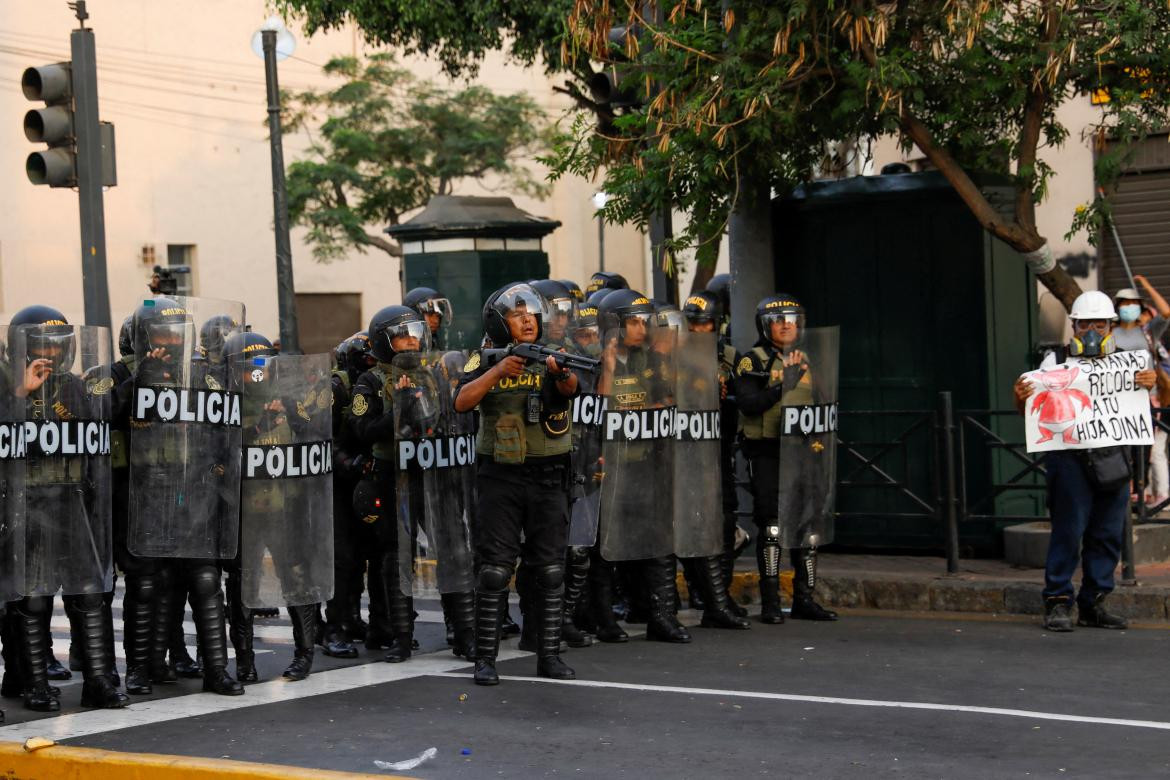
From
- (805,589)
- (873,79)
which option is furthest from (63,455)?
(873,79)

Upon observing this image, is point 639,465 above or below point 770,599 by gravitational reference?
Answer: above

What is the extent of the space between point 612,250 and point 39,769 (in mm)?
35570

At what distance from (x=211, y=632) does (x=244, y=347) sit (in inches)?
53.8

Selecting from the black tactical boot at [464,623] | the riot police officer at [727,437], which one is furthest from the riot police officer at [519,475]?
the riot police officer at [727,437]

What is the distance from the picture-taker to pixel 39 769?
21.1 feet

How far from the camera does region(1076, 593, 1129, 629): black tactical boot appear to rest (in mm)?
9297

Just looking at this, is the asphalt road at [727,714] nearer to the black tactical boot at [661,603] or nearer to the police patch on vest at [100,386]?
the black tactical boot at [661,603]

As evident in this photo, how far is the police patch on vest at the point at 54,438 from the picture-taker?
732cm

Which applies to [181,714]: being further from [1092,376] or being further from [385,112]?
[385,112]

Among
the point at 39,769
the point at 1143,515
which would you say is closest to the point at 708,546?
the point at 1143,515

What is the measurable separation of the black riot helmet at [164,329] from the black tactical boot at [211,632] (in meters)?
1.04

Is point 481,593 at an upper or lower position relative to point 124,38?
lower

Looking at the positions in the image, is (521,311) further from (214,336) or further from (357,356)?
(357,356)

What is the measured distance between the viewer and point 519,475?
316 inches
